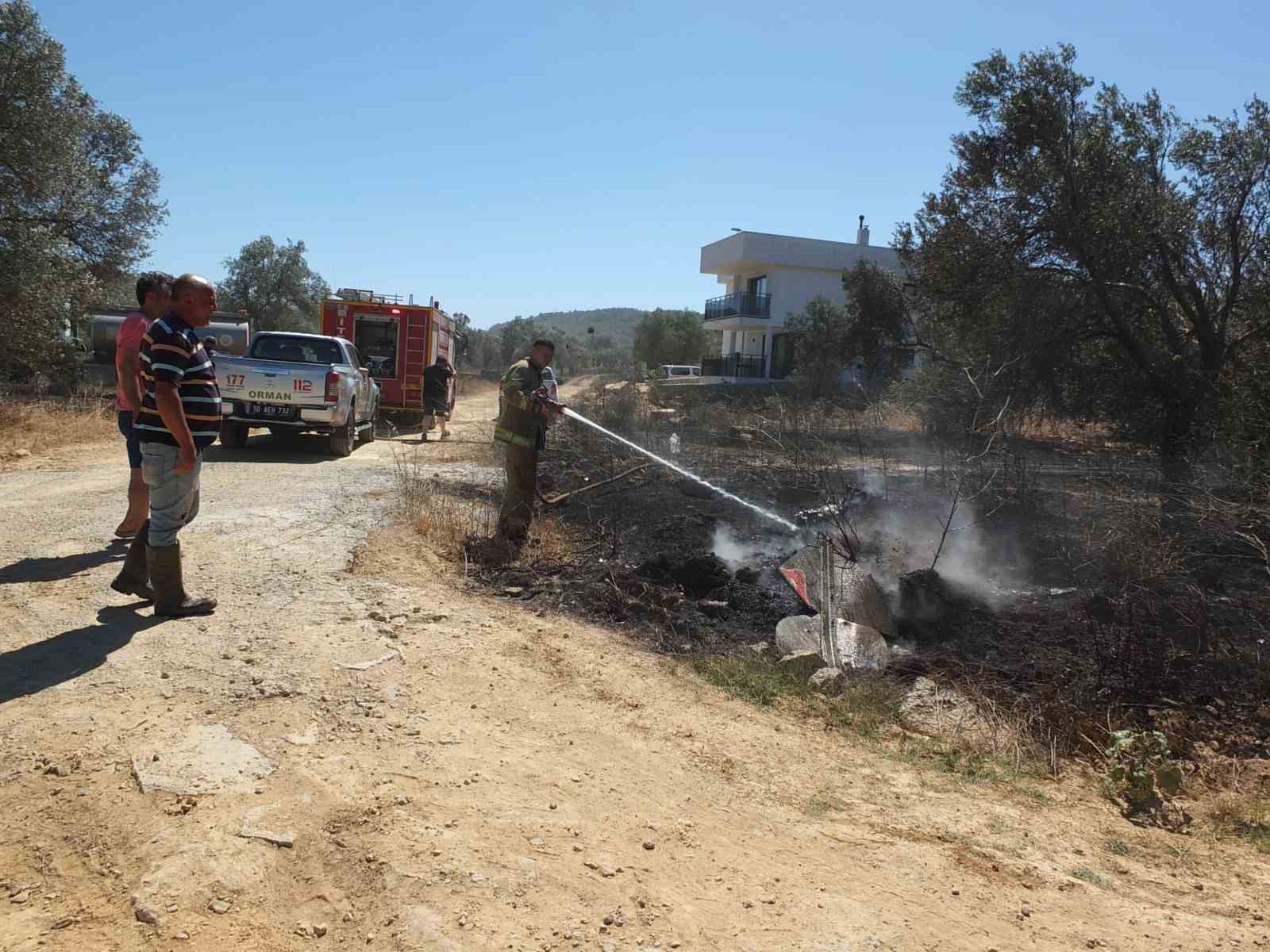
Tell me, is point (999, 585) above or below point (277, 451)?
below

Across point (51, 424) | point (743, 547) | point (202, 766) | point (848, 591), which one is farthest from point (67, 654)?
point (51, 424)

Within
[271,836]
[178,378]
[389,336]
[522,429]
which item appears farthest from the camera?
[389,336]

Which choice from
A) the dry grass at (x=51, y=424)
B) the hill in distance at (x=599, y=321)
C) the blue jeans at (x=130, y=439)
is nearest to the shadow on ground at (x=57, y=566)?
the blue jeans at (x=130, y=439)

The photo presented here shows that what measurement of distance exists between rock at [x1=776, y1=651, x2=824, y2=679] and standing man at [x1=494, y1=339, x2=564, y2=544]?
117 inches

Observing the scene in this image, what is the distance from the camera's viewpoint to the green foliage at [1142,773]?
→ 378 cm

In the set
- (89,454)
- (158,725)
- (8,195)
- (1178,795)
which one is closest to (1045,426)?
(1178,795)

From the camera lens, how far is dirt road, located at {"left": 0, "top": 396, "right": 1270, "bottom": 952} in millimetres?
2600

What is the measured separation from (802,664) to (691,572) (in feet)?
5.98

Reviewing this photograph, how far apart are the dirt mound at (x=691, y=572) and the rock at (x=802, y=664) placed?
5.19ft

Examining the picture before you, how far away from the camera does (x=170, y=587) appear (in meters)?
4.69

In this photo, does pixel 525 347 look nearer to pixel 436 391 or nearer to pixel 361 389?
pixel 436 391

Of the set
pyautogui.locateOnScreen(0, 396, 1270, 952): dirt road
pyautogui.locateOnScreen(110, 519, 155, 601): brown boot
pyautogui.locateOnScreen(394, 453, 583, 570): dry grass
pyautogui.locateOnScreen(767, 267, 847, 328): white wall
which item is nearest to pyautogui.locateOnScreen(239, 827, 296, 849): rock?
pyautogui.locateOnScreen(0, 396, 1270, 952): dirt road

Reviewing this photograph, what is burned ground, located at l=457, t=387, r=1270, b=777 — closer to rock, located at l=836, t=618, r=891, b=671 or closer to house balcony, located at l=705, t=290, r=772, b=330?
rock, located at l=836, t=618, r=891, b=671

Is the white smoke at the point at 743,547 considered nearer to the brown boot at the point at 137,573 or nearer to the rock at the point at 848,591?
the rock at the point at 848,591
